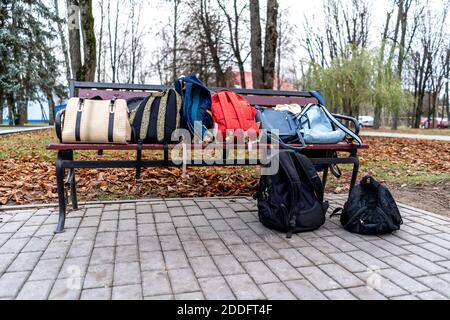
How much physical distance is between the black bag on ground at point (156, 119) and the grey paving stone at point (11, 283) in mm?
1345

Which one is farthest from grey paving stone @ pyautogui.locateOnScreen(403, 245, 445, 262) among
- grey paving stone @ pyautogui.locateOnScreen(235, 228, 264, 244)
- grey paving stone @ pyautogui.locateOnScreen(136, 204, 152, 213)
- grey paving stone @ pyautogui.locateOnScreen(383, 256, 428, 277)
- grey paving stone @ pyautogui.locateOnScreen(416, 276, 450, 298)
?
grey paving stone @ pyautogui.locateOnScreen(136, 204, 152, 213)

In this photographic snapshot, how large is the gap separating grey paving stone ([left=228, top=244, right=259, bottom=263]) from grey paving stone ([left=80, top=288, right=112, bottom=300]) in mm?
907

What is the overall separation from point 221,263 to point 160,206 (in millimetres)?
1616

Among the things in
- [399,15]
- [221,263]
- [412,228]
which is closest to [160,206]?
[221,263]

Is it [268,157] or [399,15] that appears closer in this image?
[268,157]

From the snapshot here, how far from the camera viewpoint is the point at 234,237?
3076mm

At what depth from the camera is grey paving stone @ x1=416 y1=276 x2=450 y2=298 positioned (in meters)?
2.20

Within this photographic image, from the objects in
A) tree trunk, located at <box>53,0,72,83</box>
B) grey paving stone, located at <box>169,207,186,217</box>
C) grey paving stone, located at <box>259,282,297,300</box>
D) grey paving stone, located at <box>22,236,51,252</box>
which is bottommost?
grey paving stone, located at <box>259,282,297,300</box>

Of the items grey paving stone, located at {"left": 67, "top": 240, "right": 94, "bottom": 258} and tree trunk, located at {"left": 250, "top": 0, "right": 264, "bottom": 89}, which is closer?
grey paving stone, located at {"left": 67, "top": 240, "right": 94, "bottom": 258}

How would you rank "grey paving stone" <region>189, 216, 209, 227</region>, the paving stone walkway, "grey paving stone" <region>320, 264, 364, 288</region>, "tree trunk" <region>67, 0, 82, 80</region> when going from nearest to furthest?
the paving stone walkway < "grey paving stone" <region>320, 264, 364, 288</region> < "grey paving stone" <region>189, 216, 209, 227</region> < "tree trunk" <region>67, 0, 82, 80</region>

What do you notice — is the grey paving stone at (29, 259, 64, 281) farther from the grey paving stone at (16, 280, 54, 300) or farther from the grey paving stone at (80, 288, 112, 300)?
the grey paving stone at (80, 288, 112, 300)
